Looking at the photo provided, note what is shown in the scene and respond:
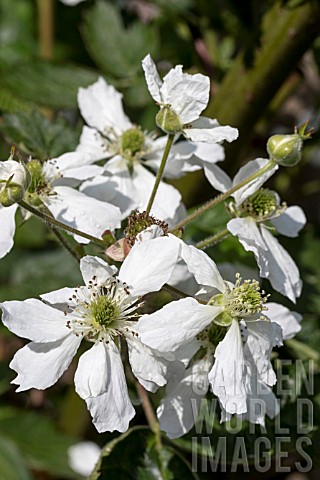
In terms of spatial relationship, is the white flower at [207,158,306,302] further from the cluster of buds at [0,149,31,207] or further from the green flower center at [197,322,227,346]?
the cluster of buds at [0,149,31,207]

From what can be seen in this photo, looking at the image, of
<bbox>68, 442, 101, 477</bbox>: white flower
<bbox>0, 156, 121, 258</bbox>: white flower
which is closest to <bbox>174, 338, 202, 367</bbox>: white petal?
<bbox>0, 156, 121, 258</bbox>: white flower

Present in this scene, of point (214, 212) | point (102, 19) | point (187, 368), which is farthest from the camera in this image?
point (102, 19)

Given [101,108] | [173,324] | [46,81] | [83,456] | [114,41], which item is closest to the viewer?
[173,324]

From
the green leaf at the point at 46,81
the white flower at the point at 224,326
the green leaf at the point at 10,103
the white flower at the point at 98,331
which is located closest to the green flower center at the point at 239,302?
the white flower at the point at 224,326

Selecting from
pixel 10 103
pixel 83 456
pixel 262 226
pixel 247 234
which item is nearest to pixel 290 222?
pixel 262 226

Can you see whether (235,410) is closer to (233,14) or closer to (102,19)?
(233,14)

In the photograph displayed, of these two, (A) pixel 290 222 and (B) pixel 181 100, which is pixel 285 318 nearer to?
(A) pixel 290 222

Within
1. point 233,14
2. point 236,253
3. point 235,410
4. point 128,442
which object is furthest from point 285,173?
point 235,410
